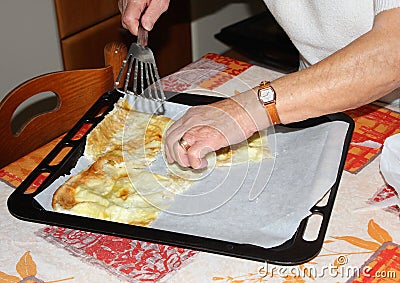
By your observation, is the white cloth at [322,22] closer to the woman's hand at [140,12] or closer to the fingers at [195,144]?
the woman's hand at [140,12]

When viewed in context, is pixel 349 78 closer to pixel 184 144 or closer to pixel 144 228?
pixel 184 144

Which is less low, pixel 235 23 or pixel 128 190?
pixel 128 190

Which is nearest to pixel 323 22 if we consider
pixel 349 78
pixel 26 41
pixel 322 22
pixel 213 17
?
pixel 322 22

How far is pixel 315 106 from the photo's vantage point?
3.86 feet

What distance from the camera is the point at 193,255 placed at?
1.11m

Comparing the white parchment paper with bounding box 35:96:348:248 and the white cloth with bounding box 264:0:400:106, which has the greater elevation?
the white cloth with bounding box 264:0:400:106

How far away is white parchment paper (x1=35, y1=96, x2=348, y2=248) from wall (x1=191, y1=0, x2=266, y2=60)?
1550mm

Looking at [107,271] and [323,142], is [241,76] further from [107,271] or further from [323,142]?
[107,271]

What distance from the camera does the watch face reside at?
3.89 feet

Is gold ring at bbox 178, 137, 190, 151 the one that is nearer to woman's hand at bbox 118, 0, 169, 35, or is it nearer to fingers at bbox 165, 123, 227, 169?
fingers at bbox 165, 123, 227, 169

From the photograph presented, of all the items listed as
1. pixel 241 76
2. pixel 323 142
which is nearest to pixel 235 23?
pixel 241 76

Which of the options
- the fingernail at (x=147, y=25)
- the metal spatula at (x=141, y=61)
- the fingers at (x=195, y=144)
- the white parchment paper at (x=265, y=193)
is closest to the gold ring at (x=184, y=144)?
the fingers at (x=195, y=144)

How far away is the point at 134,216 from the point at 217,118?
9.1 inches

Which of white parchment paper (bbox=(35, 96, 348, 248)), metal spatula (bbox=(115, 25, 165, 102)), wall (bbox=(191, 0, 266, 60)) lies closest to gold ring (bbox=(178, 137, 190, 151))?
white parchment paper (bbox=(35, 96, 348, 248))
